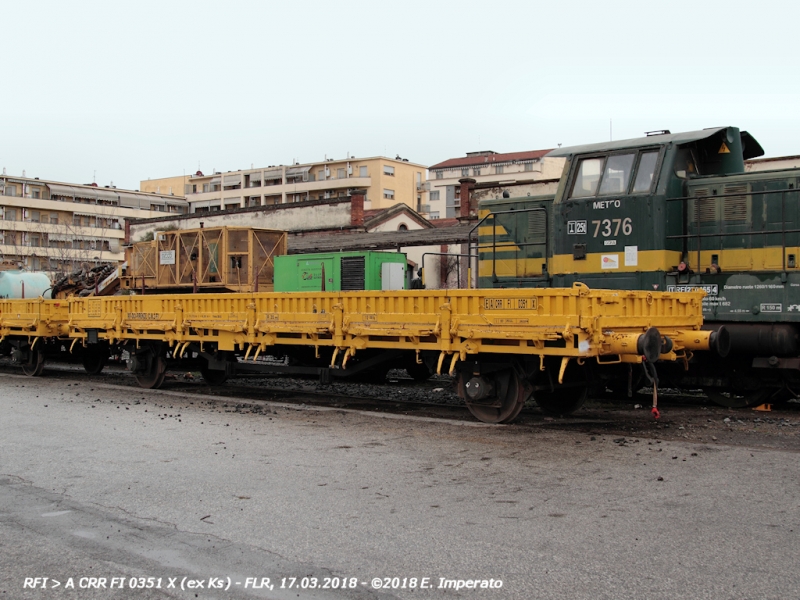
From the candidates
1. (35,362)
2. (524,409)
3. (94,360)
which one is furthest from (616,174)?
(35,362)

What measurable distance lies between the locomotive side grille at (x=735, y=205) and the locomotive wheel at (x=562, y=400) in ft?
10.1

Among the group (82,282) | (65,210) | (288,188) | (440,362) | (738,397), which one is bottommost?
(738,397)

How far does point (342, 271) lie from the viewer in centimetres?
1669

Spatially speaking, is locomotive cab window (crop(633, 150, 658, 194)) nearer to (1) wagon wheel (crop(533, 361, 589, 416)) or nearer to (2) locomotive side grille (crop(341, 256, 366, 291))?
(1) wagon wheel (crop(533, 361, 589, 416))

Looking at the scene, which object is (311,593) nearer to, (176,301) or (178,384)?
(176,301)

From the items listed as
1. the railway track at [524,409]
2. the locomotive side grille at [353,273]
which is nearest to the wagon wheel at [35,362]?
the railway track at [524,409]

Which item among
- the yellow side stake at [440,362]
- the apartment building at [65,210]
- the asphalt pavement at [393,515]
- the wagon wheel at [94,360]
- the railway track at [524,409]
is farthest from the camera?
the apartment building at [65,210]

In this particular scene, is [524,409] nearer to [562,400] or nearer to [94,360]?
[562,400]

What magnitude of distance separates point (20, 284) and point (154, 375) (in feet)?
34.8

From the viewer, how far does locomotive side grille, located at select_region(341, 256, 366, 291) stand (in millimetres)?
16438

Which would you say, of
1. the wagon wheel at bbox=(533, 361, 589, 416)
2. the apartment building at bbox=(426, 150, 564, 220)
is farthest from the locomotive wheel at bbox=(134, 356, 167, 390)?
the apartment building at bbox=(426, 150, 564, 220)

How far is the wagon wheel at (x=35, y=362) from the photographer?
17.5m

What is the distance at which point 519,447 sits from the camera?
812 centimetres

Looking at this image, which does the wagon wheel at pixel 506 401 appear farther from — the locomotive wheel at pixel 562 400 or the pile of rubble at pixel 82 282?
the pile of rubble at pixel 82 282
